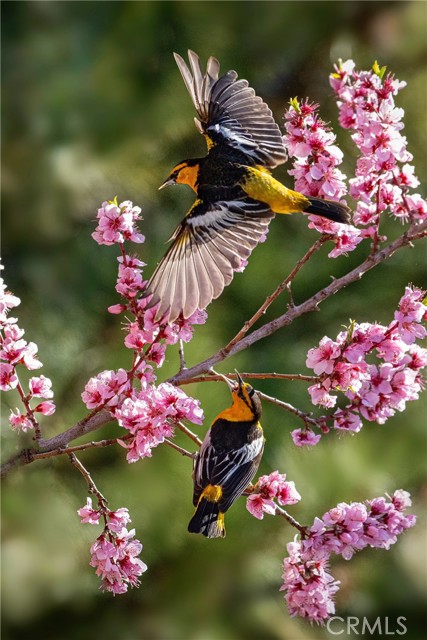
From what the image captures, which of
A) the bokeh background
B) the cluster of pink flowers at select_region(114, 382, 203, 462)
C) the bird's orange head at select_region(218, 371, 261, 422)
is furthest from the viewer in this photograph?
the bokeh background

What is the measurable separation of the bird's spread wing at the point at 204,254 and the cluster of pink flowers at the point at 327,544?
0.20 metres

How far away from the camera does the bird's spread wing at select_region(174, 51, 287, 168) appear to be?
86cm

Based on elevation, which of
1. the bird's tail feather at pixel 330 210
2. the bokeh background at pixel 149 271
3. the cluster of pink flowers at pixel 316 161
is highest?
the cluster of pink flowers at pixel 316 161

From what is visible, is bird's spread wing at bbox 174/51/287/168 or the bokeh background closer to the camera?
bird's spread wing at bbox 174/51/287/168

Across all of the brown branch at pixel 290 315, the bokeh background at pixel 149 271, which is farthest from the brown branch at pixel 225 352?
the bokeh background at pixel 149 271

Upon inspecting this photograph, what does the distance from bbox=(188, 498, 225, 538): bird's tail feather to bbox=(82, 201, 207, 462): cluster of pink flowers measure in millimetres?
94

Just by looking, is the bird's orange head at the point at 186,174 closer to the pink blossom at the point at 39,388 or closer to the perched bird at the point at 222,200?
the perched bird at the point at 222,200

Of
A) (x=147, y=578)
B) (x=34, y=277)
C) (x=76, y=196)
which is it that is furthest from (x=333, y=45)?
(x=147, y=578)

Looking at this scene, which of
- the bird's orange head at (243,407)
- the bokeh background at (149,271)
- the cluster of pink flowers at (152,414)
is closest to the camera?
the cluster of pink flowers at (152,414)

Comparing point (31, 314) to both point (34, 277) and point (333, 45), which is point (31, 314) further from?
point (333, 45)

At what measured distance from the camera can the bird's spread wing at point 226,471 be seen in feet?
2.45

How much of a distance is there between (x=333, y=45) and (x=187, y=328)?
51.9 inches

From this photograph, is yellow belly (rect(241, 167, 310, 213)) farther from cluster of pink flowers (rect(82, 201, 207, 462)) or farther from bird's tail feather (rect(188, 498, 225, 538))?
bird's tail feather (rect(188, 498, 225, 538))

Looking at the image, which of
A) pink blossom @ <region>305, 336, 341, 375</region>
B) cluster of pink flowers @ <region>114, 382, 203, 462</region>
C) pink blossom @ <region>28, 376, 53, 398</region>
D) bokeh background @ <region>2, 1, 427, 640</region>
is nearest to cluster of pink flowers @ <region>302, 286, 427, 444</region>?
pink blossom @ <region>305, 336, 341, 375</region>
